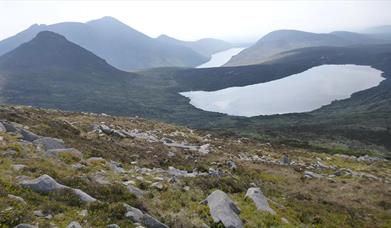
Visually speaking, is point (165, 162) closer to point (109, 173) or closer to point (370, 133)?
point (109, 173)

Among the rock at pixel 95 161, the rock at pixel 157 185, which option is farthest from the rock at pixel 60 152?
the rock at pixel 157 185

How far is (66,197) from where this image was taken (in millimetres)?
16062

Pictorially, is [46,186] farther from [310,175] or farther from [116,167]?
[310,175]

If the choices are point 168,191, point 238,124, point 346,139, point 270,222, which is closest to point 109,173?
point 168,191

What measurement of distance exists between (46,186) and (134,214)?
401 centimetres

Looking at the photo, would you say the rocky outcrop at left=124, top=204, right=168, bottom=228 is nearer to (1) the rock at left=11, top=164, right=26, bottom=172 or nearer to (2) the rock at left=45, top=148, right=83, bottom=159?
(1) the rock at left=11, top=164, right=26, bottom=172

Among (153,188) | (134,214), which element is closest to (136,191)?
(153,188)

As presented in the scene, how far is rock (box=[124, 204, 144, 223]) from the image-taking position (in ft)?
51.5

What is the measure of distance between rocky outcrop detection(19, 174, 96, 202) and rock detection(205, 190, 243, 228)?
552 centimetres

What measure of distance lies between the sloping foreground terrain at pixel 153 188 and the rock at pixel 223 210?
0.05 meters

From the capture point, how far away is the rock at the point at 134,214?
51.5 feet

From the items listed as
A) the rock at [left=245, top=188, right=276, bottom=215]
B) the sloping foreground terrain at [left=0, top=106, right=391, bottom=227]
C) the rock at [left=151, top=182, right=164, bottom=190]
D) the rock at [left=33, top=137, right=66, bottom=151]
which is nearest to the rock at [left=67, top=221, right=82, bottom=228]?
the sloping foreground terrain at [left=0, top=106, right=391, bottom=227]

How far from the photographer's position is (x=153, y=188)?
2059 centimetres

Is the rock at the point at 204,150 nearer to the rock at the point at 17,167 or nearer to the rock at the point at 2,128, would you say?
the rock at the point at 2,128
